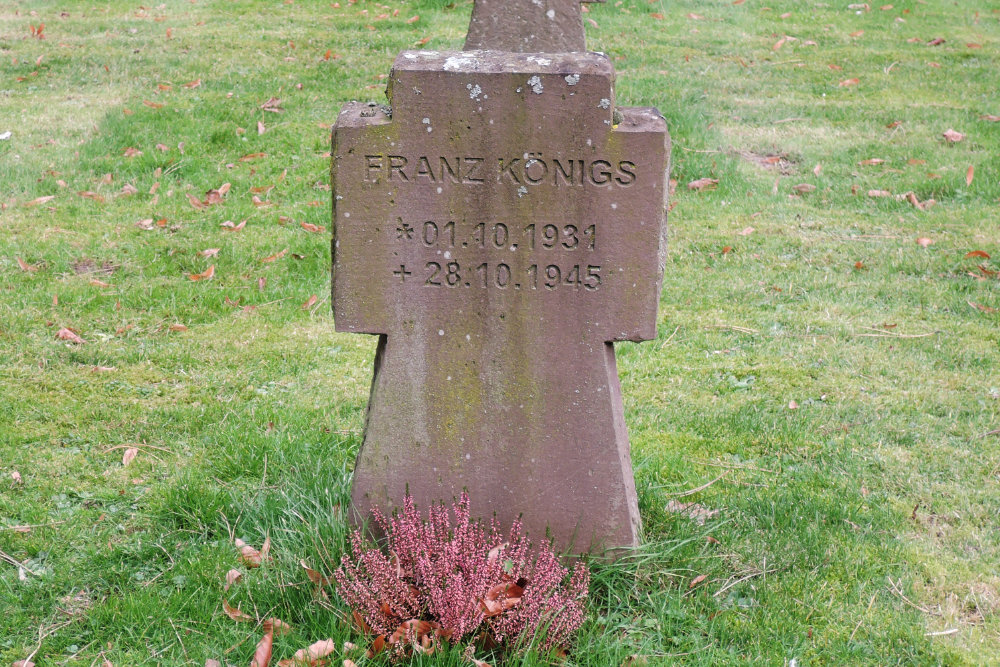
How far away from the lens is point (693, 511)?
4145mm

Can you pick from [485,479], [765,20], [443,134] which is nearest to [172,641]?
[485,479]

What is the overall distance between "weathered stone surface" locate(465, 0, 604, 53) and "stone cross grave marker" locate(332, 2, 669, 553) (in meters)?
0.24

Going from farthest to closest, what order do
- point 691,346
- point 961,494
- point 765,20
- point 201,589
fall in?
point 765,20, point 691,346, point 961,494, point 201,589

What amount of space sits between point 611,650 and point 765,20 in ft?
34.7

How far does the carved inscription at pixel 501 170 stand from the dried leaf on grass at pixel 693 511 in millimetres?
1387

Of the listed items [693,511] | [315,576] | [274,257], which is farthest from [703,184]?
[315,576]

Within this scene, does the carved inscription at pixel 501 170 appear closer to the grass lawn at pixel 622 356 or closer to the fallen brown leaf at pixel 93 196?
the grass lawn at pixel 622 356

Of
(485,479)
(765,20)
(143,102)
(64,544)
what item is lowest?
(64,544)

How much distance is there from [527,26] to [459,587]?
1941 millimetres

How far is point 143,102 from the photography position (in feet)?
29.7

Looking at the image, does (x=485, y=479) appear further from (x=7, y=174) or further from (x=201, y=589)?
(x=7, y=174)

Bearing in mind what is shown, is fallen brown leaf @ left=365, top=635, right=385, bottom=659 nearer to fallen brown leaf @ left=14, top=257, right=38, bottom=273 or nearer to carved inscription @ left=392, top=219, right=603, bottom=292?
carved inscription @ left=392, top=219, right=603, bottom=292

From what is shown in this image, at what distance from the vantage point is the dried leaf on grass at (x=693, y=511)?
13.0 feet

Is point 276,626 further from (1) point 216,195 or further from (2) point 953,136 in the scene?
(2) point 953,136
